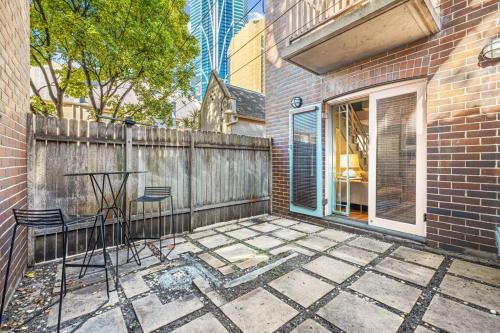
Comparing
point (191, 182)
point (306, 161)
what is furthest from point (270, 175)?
point (191, 182)

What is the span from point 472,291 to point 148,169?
4.13 meters

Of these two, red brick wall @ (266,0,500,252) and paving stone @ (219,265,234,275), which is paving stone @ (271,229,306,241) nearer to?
paving stone @ (219,265,234,275)

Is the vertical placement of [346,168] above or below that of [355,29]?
below

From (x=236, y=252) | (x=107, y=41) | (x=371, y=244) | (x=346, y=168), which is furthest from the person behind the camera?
(x=107, y=41)

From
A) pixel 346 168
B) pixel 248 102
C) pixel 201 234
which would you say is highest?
pixel 248 102

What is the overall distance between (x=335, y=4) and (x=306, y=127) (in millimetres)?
2084

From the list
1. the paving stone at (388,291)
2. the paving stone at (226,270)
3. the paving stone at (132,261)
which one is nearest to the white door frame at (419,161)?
the paving stone at (388,291)

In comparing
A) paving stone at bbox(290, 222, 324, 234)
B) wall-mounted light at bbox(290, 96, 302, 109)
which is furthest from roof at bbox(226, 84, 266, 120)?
paving stone at bbox(290, 222, 324, 234)

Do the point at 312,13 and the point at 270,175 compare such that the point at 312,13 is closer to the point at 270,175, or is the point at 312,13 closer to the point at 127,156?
the point at 270,175

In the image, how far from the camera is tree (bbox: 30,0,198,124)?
19.7 ft

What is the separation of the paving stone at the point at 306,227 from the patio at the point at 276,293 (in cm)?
82

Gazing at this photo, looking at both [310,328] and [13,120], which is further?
[13,120]

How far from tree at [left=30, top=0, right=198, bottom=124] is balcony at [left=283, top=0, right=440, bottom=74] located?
5.33 m

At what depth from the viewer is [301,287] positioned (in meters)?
2.09
